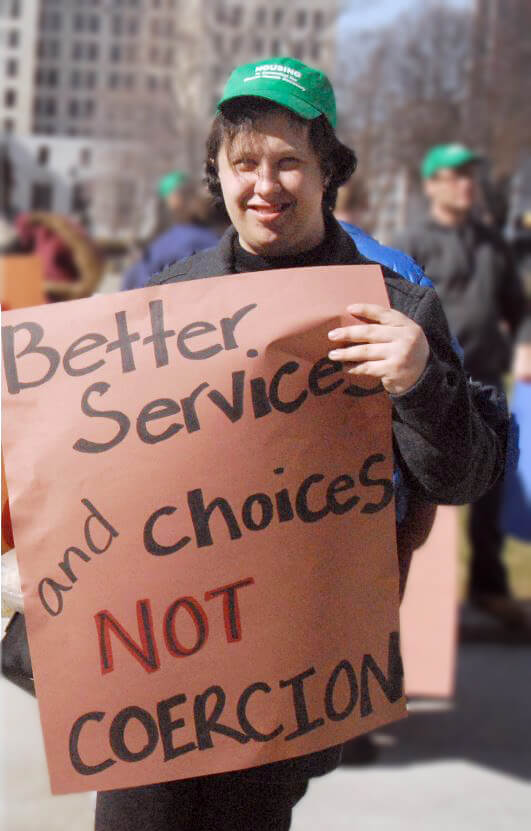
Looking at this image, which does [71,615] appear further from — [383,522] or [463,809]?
[463,809]

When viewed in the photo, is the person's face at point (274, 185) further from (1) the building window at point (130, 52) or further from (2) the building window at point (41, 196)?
(2) the building window at point (41, 196)

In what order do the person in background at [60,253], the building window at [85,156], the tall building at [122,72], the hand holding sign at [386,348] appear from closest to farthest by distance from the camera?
the hand holding sign at [386,348] → the person in background at [60,253] → the tall building at [122,72] → the building window at [85,156]

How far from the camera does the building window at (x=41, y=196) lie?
790 centimetres

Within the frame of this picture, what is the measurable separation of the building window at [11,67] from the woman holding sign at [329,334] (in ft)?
18.1

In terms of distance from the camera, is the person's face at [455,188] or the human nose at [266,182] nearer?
the human nose at [266,182]

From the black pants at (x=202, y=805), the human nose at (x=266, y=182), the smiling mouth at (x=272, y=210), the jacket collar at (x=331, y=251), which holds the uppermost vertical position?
the human nose at (x=266, y=182)

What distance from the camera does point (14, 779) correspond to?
3.92 metres

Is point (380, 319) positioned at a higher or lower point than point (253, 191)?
lower

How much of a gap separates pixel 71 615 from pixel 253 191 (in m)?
0.60

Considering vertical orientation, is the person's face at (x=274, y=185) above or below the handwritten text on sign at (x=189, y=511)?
above

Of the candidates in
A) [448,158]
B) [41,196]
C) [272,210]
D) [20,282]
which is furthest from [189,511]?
[41,196]

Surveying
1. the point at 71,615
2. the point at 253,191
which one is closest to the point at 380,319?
the point at 253,191

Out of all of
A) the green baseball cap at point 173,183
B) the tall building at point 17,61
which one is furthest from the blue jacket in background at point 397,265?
the tall building at point 17,61

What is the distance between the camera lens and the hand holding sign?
1.73 m
